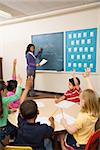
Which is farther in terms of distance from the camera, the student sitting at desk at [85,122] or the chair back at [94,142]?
the student sitting at desk at [85,122]

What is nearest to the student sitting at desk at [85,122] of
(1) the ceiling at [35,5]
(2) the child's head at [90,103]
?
(2) the child's head at [90,103]

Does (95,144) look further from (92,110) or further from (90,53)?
(90,53)

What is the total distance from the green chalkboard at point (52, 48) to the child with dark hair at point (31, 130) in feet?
10.3

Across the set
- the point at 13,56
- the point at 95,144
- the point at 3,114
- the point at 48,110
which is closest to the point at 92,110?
the point at 95,144

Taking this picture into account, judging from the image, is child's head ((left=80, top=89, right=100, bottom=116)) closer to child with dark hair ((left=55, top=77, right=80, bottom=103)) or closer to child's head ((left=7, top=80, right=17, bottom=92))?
child with dark hair ((left=55, top=77, right=80, bottom=103))

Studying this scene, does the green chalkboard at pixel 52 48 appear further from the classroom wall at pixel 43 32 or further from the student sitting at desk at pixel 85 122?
the student sitting at desk at pixel 85 122

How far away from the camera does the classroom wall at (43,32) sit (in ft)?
12.3

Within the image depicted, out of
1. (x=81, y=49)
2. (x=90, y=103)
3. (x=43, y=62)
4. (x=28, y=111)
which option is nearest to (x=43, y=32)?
(x=43, y=62)

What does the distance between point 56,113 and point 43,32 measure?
3220 millimetres

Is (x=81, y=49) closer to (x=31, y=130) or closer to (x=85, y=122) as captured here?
(x=85, y=122)

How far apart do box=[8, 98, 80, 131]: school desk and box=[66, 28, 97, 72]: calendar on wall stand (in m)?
2.15

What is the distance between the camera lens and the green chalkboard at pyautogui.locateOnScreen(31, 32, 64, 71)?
4.21 meters

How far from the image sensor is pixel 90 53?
3812 millimetres

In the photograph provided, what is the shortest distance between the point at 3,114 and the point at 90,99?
2.33 feet
